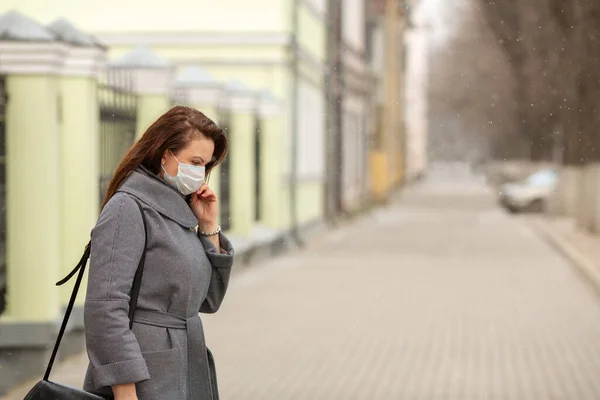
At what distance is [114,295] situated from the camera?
3348mm

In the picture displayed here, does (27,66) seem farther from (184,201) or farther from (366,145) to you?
(366,145)

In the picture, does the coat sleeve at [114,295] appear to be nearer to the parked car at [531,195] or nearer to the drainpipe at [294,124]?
the drainpipe at [294,124]

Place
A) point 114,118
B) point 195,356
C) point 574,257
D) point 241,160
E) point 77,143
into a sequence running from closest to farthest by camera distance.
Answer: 1. point 195,356
2. point 77,143
3. point 114,118
4. point 241,160
5. point 574,257

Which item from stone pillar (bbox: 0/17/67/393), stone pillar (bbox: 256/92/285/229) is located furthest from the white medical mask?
stone pillar (bbox: 256/92/285/229)

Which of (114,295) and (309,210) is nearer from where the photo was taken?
(114,295)

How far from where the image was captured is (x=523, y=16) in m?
38.0

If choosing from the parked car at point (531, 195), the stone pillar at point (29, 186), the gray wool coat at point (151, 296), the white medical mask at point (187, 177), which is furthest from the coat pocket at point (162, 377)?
the parked car at point (531, 195)

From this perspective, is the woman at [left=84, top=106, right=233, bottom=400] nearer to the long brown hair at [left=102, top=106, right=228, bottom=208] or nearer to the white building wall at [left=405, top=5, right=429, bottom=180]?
the long brown hair at [left=102, top=106, right=228, bottom=208]

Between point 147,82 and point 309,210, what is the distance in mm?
14054

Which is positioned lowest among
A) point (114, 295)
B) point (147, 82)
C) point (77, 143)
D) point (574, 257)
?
point (574, 257)

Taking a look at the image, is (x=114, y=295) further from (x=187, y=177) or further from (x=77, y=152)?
(x=77, y=152)

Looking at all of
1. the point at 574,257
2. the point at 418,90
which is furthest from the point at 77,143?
the point at 418,90

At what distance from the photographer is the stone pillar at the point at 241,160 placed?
17.8m

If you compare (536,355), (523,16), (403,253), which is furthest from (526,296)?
(523,16)
